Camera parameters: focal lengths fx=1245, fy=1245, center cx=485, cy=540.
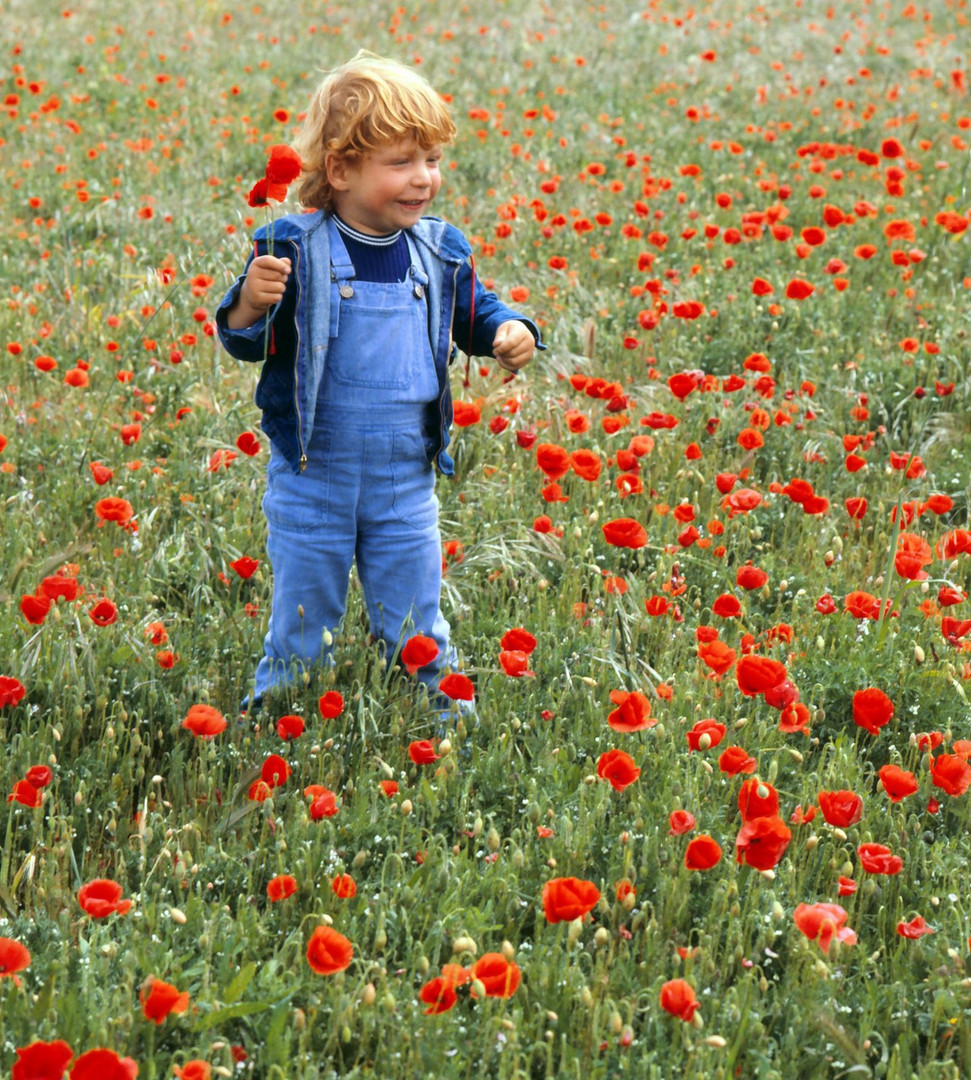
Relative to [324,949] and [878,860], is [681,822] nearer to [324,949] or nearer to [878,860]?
[878,860]

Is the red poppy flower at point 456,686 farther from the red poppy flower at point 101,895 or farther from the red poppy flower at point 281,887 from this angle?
the red poppy flower at point 101,895

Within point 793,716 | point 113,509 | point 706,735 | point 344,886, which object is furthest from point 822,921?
point 113,509

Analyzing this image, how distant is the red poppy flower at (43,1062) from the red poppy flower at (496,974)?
67 centimetres

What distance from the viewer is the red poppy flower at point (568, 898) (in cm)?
221

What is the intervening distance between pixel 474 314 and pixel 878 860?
1752 mm

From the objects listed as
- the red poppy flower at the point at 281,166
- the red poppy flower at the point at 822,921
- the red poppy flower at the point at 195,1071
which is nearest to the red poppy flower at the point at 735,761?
the red poppy flower at the point at 822,921

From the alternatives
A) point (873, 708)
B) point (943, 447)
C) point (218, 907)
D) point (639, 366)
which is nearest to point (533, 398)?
point (639, 366)

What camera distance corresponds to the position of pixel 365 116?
3.04 metres

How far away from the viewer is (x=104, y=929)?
2422 millimetres

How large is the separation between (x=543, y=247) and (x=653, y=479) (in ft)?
9.04

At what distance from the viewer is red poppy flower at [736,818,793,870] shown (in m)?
2.44

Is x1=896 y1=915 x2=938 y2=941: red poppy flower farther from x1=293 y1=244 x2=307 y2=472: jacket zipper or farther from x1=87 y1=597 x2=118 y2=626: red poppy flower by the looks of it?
x1=87 y1=597 x2=118 y2=626: red poppy flower

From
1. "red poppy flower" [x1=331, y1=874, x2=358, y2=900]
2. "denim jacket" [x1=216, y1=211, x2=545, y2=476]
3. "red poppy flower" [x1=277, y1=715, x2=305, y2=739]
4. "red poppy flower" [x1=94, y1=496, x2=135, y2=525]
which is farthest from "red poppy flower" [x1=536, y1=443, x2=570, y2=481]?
"red poppy flower" [x1=331, y1=874, x2=358, y2=900]

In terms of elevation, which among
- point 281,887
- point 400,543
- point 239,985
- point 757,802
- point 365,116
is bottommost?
point 239,985
